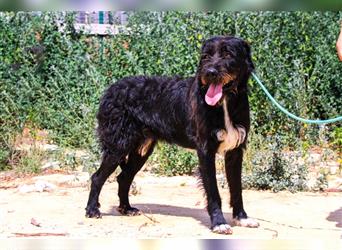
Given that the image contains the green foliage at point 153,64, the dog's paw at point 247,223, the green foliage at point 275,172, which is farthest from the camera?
the green foliage at point 153,64

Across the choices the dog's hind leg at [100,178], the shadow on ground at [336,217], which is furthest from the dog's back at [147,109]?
the shadow on ground at [336,217]

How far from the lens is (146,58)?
1095 centimetres

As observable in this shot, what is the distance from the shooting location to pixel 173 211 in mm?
7227

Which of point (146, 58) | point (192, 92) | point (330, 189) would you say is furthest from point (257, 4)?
point (146, 58)

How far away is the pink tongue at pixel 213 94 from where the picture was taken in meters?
6.01

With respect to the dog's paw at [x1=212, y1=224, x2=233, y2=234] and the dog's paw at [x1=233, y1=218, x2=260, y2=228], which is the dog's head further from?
the dog's paw at [x1=233, y1=218, x2=260, y2=228]

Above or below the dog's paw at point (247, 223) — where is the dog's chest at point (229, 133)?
above

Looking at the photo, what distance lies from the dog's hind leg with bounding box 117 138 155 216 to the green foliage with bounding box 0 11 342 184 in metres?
2.16

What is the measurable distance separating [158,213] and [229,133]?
1.39 meters

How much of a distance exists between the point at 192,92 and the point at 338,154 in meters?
4.04

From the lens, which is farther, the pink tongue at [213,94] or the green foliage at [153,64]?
the green foliage at [153,64]

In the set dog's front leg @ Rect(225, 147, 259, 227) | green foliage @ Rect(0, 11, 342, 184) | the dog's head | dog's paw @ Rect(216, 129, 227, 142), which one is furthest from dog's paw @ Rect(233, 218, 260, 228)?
green foliage @ Rect(0, 11, 342, 184)

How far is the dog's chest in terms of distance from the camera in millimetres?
6176

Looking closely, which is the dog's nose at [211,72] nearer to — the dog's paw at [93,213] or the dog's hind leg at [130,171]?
the dog's hind leg at [130,171]
